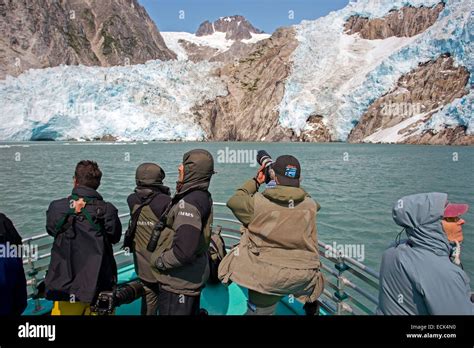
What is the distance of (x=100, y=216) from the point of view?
8.30ft

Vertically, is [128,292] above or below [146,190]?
below

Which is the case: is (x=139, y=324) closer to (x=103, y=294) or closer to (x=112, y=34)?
(x=103, y=294)

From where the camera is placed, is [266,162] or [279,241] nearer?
[279,241]

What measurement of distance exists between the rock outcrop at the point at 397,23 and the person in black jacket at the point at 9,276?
3766 inches

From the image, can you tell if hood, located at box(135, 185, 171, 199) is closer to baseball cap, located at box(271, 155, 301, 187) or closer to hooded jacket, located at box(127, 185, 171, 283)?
hooded jacket, located at box(127, 185, 171, 283)

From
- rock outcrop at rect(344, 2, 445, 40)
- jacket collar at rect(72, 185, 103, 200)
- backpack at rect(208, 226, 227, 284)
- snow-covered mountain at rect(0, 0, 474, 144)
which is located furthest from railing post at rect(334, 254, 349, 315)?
rock outcrop at rect(344, 2, 445, 40)

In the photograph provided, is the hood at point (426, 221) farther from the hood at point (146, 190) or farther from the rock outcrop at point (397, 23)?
the rock outcrop at point (397, 23)

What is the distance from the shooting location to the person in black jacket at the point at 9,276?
2.05 metres

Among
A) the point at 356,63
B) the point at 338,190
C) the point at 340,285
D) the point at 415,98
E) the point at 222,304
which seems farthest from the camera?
the point at 356,63

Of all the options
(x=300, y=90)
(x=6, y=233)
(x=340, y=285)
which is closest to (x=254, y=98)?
(x=300, y=90)

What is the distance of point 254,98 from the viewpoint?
3233 inches

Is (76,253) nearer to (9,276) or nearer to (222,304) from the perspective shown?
(9,276)

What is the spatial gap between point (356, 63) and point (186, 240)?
268 feet

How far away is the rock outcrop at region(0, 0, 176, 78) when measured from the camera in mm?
93062
